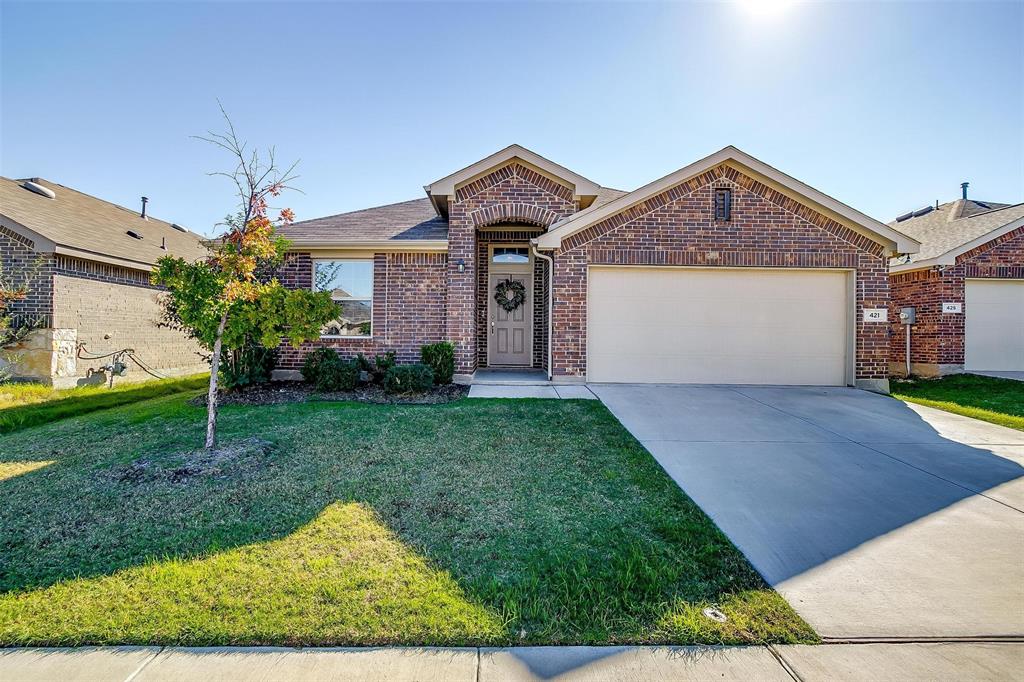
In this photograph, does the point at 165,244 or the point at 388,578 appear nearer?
the point at 388,578

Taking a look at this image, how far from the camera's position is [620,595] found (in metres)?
2.67

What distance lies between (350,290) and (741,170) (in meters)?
8.62

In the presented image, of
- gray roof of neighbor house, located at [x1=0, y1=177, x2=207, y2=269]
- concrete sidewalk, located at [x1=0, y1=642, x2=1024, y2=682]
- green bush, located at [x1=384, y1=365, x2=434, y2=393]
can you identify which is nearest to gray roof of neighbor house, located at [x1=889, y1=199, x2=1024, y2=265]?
green bush, located at [x1=384, y1=365, x2=434, y2=393]

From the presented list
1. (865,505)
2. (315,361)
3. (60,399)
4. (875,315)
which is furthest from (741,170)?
(60,399)

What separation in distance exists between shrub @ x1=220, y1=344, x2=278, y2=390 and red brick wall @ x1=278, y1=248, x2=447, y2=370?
0.80 metres

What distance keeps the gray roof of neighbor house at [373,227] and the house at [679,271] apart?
13 cm

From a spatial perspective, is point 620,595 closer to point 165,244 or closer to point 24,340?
point 24,340

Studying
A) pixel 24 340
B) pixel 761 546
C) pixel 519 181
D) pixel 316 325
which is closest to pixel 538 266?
pixel 519 181

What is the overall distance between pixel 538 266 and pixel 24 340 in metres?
11.0

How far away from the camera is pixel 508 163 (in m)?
9.69

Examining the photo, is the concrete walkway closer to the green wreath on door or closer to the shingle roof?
the green wreath on door

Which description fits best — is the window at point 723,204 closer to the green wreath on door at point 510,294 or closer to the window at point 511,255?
A: the window at point 511,255

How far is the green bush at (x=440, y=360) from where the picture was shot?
→ 30.3 feet

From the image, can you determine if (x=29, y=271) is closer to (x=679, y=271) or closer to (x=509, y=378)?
(x=509, y=378)
